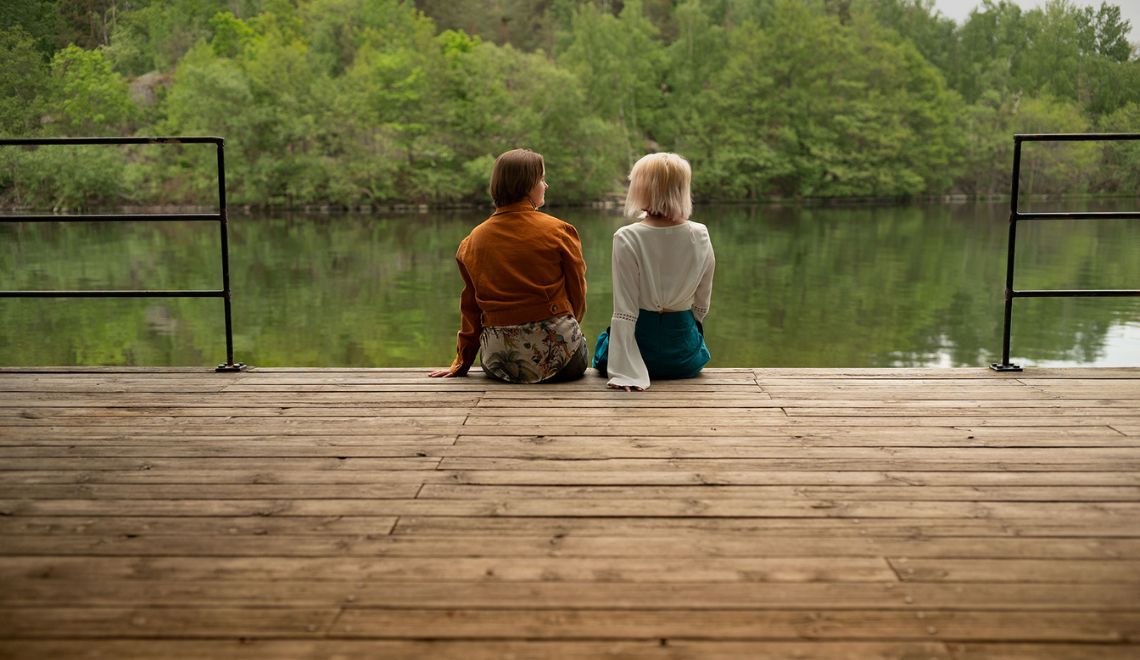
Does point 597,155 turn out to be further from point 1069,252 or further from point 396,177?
point 1069,252

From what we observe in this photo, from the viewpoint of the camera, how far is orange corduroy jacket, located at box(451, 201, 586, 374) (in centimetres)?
334

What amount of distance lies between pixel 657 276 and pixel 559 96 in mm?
34353

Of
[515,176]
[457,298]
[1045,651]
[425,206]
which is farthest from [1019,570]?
[425,206]

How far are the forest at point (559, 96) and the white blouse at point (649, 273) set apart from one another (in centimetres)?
3253

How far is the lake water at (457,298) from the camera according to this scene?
1498 cm

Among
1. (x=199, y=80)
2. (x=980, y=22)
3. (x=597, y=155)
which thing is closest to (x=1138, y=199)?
(x=980, y=22)

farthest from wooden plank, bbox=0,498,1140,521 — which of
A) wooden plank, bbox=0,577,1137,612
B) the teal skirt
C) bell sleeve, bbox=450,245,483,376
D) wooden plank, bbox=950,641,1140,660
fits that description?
bell sleeve, bbox=450,245,483,376

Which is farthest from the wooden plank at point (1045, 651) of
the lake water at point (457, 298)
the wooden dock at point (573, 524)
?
the lake water at point (457, 298)

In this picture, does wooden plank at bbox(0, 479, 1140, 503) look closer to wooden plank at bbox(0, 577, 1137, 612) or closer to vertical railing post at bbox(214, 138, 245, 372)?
wooden plank at bbox(0, 577, 1137, 612)

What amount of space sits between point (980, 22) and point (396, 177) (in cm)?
2899

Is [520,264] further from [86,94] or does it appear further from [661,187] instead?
[86,94]

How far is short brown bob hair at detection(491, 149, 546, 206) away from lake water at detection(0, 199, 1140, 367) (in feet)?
32.9

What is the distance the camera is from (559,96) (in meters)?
36.7

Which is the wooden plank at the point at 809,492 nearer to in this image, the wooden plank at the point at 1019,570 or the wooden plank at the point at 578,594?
the wooden plank at the point at 1019,570
